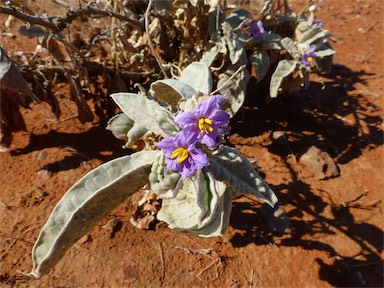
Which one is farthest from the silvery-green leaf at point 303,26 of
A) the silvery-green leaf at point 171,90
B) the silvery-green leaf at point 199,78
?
the silvery-green leaf at point 171,90

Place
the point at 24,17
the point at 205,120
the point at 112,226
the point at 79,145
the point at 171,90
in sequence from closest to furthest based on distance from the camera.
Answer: the point at 205,120 < the point at 171,90 < the point at 24,17 < the point at 112,226 < the point at 79,145

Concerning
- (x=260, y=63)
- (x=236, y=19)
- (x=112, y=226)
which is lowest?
(x=112, y=226)

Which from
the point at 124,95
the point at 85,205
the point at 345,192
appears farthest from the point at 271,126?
the point at 85,205

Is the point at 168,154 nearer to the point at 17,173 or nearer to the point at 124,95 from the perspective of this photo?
the point at 124,95

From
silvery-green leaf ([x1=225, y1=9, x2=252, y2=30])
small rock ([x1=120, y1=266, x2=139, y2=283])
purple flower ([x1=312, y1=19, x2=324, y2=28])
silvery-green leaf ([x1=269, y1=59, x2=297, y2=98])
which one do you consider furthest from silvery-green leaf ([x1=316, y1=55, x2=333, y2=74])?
small rock ([x1=120, y1=266, x2=139, y2=283])

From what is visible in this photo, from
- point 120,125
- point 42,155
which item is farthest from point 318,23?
point 42,155

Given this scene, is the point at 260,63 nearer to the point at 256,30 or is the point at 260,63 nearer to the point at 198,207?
the point at 256,30
